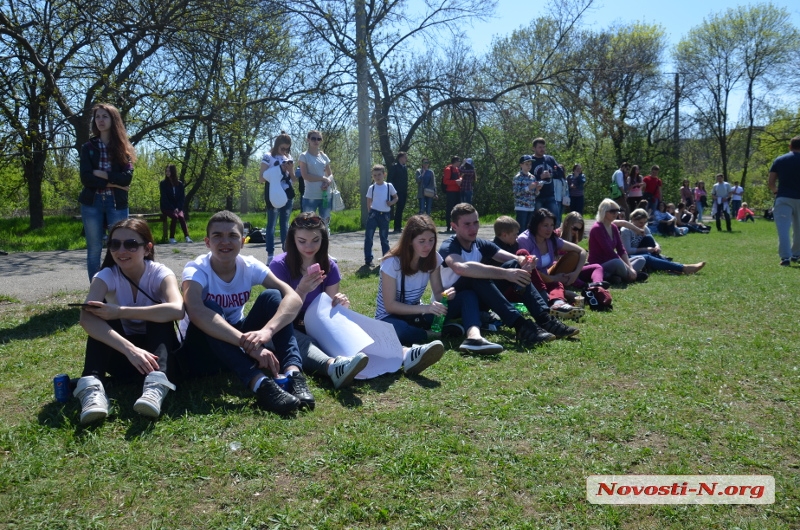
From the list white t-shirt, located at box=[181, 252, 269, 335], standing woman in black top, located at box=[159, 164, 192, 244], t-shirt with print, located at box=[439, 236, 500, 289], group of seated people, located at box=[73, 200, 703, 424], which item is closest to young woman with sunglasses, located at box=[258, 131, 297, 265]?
t-shirt with print, located at box=[439, 236, 500, 289]

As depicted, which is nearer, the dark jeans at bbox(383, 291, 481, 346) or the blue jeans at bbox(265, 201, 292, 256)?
the dark jeans at bbox(383, 291, 481, 346)

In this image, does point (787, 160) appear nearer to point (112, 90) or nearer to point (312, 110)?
point (312, 110)

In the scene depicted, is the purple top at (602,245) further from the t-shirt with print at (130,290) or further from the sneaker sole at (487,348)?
the t-shirt with print at (130,290)

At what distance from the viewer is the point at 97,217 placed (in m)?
6.46

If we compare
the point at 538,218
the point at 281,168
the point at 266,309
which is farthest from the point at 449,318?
the point at 281,168

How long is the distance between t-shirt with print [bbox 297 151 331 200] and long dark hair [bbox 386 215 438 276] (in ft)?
16.1

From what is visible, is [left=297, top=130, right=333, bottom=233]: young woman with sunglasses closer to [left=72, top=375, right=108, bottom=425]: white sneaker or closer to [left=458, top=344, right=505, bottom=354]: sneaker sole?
[left=458, top=344, right=505, bottom=354]: sneaker sole

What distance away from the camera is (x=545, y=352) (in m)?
5.03

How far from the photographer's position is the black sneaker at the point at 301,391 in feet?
12.2

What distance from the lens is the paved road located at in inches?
307

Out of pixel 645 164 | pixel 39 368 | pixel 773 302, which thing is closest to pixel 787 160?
pixel 773 302

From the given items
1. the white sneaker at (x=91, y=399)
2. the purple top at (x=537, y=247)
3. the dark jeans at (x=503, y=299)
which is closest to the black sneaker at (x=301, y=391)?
the white sneaker at (x=91, y=399)

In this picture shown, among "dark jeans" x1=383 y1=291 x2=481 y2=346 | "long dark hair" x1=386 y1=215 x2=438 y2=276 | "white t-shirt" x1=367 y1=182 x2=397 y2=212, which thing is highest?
"white t-shirt" x1=367 y1=182 x2=397 y2=212

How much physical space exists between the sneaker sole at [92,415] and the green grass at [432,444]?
58 mm
